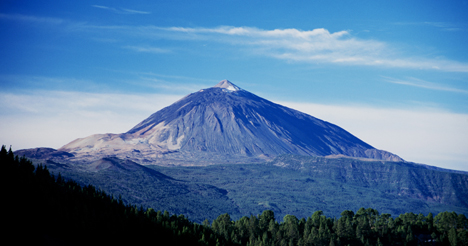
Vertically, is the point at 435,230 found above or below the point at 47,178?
below

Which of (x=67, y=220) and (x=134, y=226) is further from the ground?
(x=67, y=220)

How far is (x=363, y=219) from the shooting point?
337 ft

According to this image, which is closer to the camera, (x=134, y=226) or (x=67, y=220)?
(x=67, y=220)

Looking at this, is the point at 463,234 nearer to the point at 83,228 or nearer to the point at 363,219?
the point at 363,219

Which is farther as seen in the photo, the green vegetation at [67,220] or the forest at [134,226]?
the forest at [134,226]

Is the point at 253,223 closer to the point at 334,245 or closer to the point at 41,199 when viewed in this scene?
the point at 334,245

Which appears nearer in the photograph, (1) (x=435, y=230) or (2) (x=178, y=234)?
(2) (x=178, y=234)

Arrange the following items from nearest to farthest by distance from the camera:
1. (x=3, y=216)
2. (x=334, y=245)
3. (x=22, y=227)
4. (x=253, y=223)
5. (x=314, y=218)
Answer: (x=22, y=227)
(x=3, y=216)
(x=334, y=245)
(x=253, y=223)
(x=314, y=218)

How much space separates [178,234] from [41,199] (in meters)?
24.2

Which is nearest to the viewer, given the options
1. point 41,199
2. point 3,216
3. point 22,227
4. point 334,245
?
point 22,227

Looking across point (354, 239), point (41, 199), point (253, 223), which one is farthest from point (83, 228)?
point (354, 239)

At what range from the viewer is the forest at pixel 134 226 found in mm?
70875

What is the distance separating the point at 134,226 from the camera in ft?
266

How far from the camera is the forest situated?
70.9m
